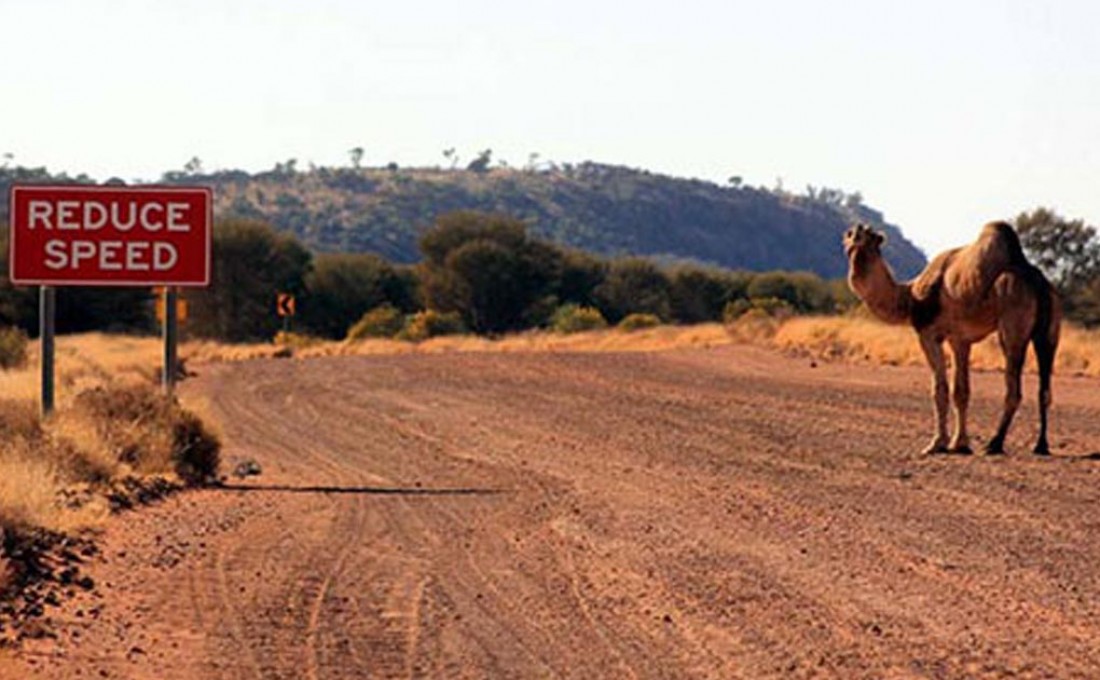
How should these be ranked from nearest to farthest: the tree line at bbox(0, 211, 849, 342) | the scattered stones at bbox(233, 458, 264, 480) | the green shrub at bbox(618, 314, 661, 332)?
the scattered stones at bbox(233, 458, 264, 480) → the green shrub at bbox(618, 314, 661, 332) → the tree line at bbox(0, 211, 849, 342)

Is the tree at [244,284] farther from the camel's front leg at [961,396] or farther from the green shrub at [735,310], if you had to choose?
the camel's front leg at [961,396]

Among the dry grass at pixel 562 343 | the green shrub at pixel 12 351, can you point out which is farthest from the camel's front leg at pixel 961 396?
the dry grass at pixel 562 343

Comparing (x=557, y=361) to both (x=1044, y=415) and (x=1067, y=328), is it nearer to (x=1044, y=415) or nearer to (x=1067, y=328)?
(x=1067, y=328)

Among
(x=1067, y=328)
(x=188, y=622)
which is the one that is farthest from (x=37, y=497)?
(x=1067, y=328)

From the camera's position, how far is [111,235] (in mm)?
23578

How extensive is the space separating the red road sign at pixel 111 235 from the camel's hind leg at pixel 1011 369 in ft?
28.7

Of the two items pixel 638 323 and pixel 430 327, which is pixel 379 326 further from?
pixel 638 323

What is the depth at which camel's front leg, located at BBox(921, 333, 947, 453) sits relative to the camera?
22281mm

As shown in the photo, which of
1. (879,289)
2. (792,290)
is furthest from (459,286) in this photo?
(879,289)

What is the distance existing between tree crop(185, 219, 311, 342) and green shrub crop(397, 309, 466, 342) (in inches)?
293

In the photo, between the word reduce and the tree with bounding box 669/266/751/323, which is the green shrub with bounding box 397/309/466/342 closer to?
the tree with bounding box 669/266/751/323

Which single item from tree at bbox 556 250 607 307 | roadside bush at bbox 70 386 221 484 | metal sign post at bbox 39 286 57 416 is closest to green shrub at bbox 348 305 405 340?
tree at bbox 556 250 607 307

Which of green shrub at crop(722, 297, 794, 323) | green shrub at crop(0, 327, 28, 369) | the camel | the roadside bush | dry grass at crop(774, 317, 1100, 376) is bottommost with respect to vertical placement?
green shrub at crop(722, 297, 794, 323)

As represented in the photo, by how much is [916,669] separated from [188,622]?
443cm
